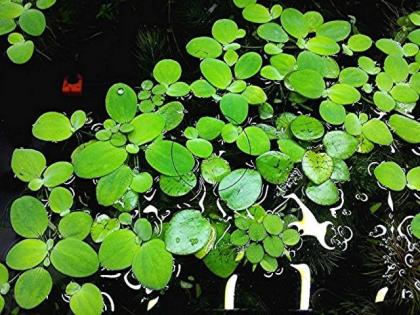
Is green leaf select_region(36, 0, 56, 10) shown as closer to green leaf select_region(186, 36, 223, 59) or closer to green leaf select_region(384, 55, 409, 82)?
green leaf select_region(186, 36, 223, 59)

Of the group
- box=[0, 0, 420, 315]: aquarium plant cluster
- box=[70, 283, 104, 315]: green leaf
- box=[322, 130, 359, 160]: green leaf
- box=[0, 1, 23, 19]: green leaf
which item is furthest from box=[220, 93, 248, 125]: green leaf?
box=[0, 1, 23, 19]: green leaf

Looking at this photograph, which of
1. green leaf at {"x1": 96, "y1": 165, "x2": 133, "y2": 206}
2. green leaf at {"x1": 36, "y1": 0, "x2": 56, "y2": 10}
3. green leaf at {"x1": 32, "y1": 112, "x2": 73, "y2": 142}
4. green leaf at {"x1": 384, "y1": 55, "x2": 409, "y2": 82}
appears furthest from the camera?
green leaf at {"x1": 36, "y1": 0, "x2": 56, "y2": 10}

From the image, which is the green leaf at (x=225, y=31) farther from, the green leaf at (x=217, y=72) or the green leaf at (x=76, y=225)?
the green leaf at (x=76, y=225)

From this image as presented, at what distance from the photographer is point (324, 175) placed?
1.37 meters

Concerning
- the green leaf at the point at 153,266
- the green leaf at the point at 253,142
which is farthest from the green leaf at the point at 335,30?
the green leaf at the point at 153,266

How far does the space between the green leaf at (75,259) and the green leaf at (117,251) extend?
21 mm

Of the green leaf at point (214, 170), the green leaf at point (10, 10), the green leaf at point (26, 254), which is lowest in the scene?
the green leaf at point (26, 254)

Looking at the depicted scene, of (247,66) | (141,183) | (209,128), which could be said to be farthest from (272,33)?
(141,183)

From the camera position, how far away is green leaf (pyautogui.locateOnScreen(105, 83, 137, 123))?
1.41 meters

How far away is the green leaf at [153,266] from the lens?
1.23 meters

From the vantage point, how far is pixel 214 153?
4.78 ft

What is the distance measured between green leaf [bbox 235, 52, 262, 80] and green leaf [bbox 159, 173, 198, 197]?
33 centimetres

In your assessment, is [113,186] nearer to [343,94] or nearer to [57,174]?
[57,174]

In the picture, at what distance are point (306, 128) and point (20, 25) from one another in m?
0.89
